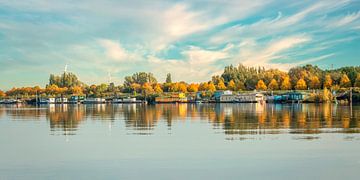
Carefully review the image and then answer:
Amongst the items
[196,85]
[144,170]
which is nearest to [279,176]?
[144,170]

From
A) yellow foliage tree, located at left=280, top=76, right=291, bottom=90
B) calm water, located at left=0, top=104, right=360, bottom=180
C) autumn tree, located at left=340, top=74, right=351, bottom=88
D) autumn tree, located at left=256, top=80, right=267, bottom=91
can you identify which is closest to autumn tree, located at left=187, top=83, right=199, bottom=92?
autumn tree, located at left=256, top=80, right=267, bottom=91

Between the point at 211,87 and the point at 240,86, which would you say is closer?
the point at 240,86

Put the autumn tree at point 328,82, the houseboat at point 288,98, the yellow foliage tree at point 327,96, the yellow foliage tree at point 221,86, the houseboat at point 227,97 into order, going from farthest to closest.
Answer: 1. the yellow foliage tree at point 221,86
2. the houseboat at point 227,97
3. the autumn tree at point 328,82
4. the houseboat at point 288,98
5. the yellow foliage tree at point 327,96

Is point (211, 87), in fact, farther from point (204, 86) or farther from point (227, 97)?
point (227, 97)

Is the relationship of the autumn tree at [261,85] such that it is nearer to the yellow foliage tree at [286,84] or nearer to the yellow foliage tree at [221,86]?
the yellow foliage tree at [286,84]

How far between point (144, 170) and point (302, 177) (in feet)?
19.3

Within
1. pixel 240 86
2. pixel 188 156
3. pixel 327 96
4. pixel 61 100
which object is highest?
pixel 240 86

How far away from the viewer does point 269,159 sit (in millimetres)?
18031

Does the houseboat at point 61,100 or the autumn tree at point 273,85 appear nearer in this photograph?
the autumn tree at point 273,85

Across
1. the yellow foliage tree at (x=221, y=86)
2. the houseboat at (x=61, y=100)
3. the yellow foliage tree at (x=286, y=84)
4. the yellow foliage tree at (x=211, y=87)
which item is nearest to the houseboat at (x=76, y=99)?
the houseboat at (x=61, y=100)

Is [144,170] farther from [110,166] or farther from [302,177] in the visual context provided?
[302,177]

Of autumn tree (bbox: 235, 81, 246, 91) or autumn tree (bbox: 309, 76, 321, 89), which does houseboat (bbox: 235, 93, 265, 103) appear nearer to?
autumn tree (bbox: 309, 76, 321, 89)

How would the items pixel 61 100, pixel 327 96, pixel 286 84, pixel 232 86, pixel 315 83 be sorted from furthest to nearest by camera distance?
pixel 61 100, pixel 232 86, pixel 286 84, pixel 315 83, pixel 327 96

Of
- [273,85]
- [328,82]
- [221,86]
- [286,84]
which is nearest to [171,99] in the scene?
[221,86]
